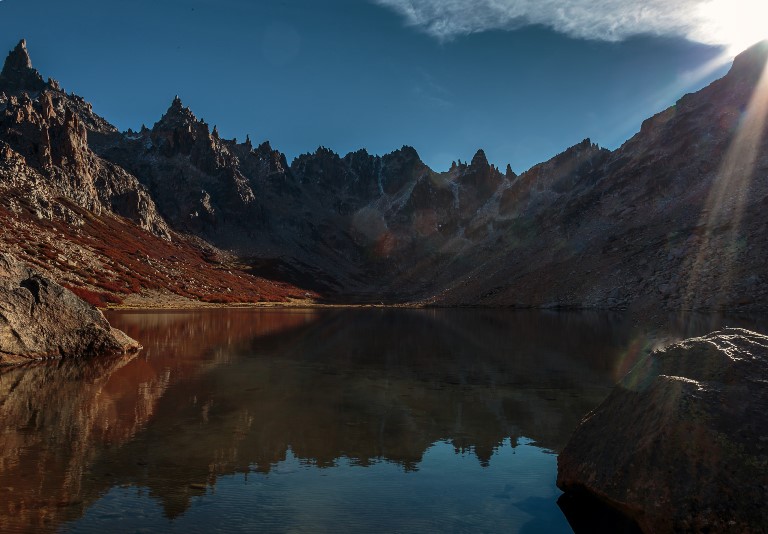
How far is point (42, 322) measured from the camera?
83.8 feet

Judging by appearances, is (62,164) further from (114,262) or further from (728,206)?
(728,206)

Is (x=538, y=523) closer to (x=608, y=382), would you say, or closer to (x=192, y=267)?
(x=608, y=382)

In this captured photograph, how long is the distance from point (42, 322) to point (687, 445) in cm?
2926

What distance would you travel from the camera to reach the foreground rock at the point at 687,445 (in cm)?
726

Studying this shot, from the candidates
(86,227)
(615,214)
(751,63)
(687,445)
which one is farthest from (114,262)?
(751,63)

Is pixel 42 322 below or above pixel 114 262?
below

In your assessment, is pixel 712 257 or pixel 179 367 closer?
pixel 179 367

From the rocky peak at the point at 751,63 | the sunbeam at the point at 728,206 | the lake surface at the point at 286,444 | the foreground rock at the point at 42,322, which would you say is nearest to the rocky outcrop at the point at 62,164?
the foreground rock at the point at 42,322

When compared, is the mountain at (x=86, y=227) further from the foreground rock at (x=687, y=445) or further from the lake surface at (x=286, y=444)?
the foreground rock at (x=687, y=445)

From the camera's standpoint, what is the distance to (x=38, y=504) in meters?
8.88

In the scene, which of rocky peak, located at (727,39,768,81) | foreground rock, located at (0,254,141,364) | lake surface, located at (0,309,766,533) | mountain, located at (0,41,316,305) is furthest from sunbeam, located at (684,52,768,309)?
mountain, located at (0,41,316,305)

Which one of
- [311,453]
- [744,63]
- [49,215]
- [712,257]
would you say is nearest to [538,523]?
[311,453]

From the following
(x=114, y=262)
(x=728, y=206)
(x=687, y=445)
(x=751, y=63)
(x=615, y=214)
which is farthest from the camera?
(x=751, y=63)

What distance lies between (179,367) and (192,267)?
124 m
